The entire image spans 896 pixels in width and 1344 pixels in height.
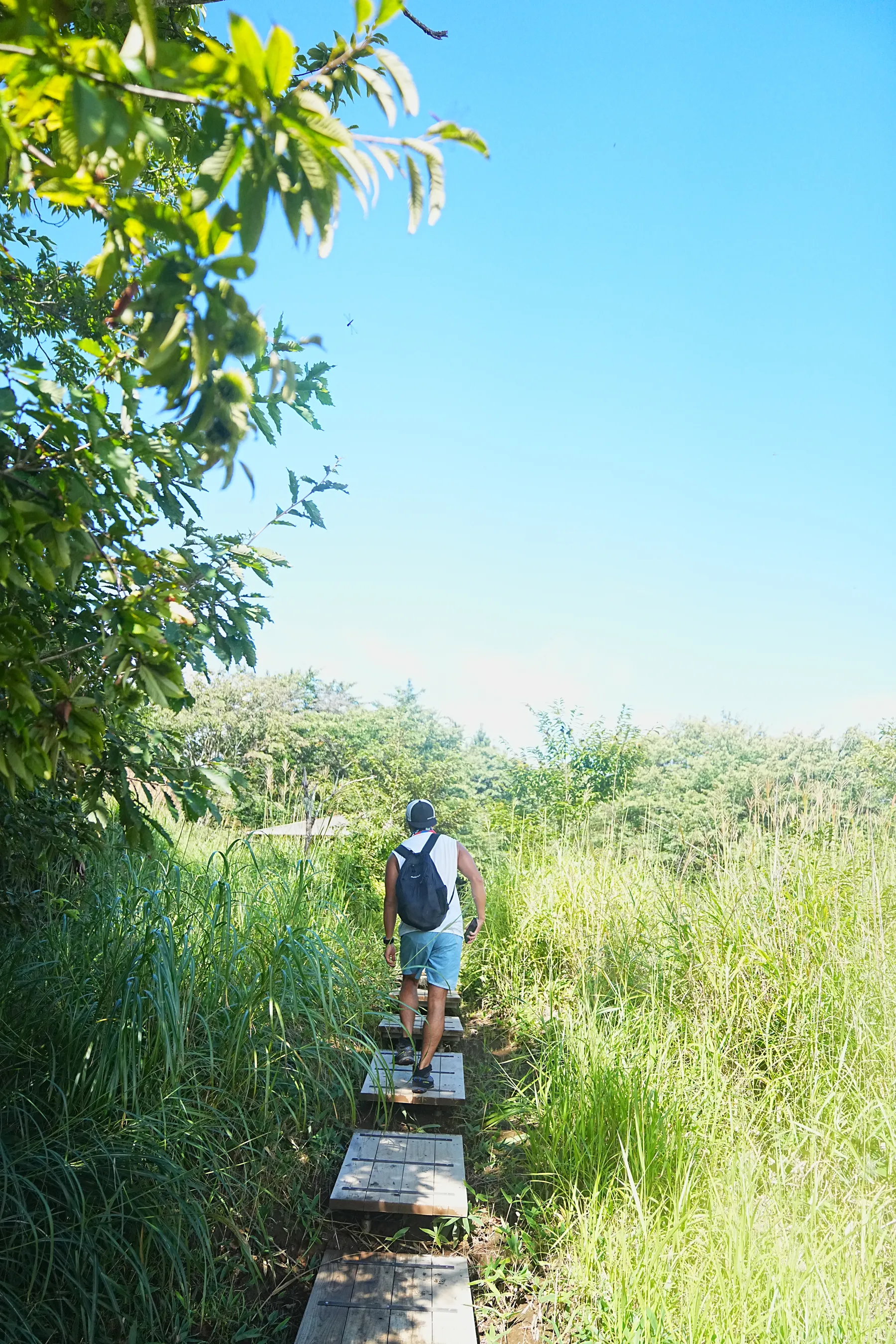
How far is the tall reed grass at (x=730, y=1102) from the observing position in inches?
99.6

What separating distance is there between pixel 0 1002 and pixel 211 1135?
0.96 m

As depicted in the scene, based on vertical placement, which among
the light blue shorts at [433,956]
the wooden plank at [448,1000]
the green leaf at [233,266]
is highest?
the green leaf at [233,266]

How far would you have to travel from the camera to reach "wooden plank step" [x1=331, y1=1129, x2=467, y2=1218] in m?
3.26

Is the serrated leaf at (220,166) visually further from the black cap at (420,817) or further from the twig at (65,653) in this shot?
the black cap at (420,817)

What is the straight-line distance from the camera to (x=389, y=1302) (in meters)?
2.83

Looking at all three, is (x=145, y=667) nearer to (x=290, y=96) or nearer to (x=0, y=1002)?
(x=290, y=96)

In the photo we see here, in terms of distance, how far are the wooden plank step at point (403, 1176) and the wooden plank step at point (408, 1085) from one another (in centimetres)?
25

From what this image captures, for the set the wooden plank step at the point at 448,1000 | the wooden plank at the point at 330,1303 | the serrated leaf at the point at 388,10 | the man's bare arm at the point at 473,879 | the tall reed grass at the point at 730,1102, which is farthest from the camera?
the wooden plank step at the point at 448,1000

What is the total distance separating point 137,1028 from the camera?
306cm

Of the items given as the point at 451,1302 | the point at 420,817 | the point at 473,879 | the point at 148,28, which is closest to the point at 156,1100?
the point at 451,1302

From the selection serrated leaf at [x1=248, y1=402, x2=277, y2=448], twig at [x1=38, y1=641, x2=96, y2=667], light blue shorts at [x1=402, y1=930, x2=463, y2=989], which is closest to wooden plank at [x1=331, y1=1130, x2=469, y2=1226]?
light blue shorts at [x1=402, y1=930, x2=463, y2=989]

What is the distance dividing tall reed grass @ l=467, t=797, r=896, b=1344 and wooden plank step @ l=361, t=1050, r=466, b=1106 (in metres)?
0.40

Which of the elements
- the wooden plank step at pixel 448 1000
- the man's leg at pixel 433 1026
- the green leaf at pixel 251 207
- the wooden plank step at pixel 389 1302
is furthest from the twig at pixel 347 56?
the wooden plank step at pixel 448 1000

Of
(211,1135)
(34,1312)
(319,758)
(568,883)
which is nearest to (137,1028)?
(211,1135)
